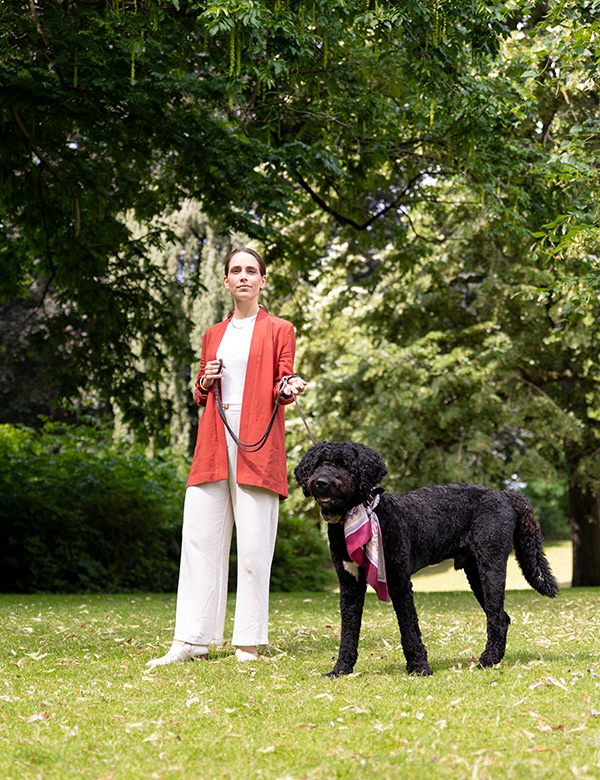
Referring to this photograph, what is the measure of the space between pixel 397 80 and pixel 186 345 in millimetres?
4577

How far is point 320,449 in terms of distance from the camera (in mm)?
3949

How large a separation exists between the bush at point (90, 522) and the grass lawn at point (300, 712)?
5.92 m

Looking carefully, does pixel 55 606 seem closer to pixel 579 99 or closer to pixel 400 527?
pixel 400 527

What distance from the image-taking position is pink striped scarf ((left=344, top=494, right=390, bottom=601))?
391 cm

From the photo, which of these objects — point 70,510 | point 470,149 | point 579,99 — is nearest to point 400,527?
point 470,149

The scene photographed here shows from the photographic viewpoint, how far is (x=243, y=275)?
493cm

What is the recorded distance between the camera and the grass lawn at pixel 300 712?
2.65 metres

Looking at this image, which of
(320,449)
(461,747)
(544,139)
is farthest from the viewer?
(544,139)

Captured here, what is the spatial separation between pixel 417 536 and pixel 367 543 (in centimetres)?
39

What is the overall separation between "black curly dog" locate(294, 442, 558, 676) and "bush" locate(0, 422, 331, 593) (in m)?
8.08

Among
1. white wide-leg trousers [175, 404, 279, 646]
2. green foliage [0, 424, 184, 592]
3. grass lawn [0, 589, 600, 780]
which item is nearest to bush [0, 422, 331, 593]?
green foliage [0, 424, 184, 592]

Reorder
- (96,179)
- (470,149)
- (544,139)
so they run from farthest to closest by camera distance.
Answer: (544,139), (96,179), (470,149)

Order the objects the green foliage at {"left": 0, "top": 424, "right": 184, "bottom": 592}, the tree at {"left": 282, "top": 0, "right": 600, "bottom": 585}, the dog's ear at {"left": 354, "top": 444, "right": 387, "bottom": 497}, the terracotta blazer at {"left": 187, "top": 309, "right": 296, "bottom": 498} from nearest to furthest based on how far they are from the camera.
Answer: the dog's ear at {"left": 354, "top": 444, "right": 387, "bottom": 497}
the terracotta blazer at {"left": 187, "top": 309, "right": 296, "bottom": 498}
the green foliage at {"left": 0, "top": 424, "right": 184, "bottom": 592}
the tree at {"left": 282, "top": 0, "right": 600, "bottom": 585}

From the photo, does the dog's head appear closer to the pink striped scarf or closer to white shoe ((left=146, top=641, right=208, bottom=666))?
the pink striped scarf
